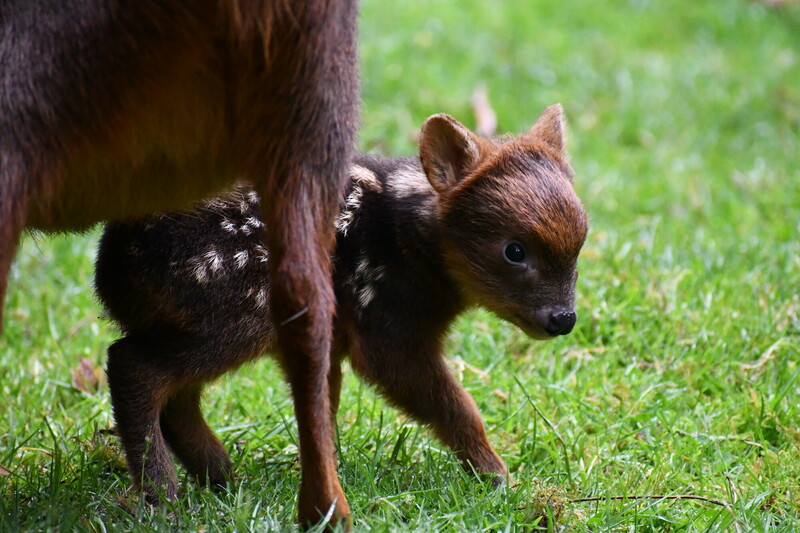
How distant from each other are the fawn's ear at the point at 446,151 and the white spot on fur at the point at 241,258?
95cm

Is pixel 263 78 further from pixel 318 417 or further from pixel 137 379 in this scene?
pixel 137 379

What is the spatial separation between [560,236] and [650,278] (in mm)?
1930

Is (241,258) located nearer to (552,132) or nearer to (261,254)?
(261,254)

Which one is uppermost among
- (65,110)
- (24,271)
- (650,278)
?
(65,110)

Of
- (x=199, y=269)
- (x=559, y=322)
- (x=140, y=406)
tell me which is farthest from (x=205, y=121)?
(x=559, y=322)

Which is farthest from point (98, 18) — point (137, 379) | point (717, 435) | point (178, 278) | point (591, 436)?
point (717, 435)

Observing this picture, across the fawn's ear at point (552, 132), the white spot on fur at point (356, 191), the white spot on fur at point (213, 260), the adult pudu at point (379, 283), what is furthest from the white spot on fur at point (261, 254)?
the fawn's ear at point (552, 132)

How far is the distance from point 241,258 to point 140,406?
716 mm

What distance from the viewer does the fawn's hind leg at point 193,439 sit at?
4336 mm

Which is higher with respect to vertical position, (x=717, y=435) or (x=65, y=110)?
(x=65, y=110)

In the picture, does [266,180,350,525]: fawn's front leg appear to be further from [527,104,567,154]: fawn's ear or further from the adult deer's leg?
[527,104,567,154]: fawn's ear

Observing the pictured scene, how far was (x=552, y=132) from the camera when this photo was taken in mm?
5062

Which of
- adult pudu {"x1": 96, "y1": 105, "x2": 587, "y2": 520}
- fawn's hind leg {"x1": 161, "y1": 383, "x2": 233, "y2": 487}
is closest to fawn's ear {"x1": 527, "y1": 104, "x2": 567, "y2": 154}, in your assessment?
adult pudu {"x1": 96, "y1": 105, "x2": 587, "y2": 520}

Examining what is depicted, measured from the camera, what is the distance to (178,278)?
410cm
